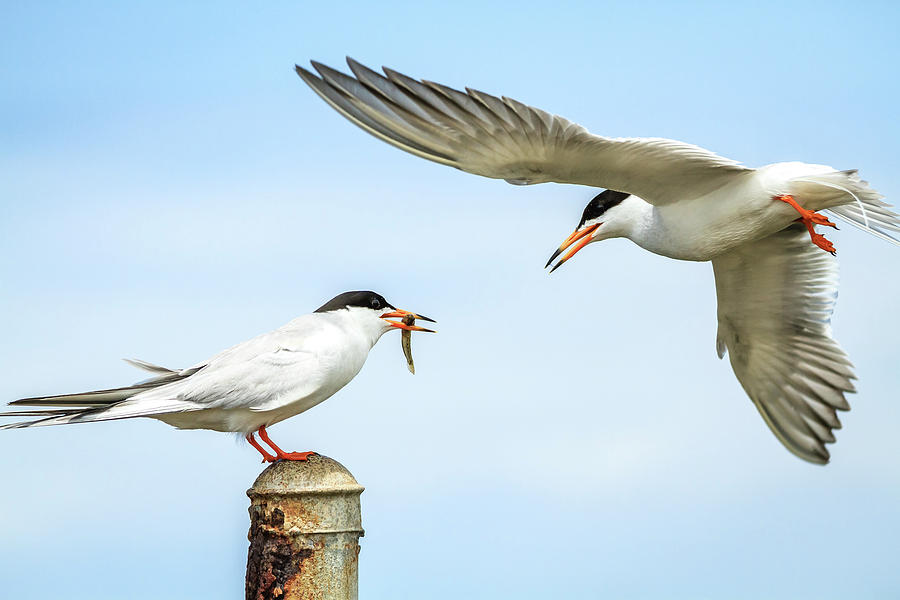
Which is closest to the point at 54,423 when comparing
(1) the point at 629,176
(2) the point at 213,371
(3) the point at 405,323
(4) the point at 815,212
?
(2) the point at 213,371

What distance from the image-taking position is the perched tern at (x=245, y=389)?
5969mm

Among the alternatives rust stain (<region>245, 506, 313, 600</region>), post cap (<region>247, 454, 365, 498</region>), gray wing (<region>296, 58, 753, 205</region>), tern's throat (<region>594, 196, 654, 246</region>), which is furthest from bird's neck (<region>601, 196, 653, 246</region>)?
rust stain (<region>245, 506, 313, 600</region>)

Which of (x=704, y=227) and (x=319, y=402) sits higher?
(x=704, y=227)

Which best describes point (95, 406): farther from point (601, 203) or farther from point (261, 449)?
point (601, 203)

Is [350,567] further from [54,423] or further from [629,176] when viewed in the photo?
[629,176]

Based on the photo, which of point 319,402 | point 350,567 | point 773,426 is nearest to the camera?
point 350,567

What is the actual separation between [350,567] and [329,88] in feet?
8.34

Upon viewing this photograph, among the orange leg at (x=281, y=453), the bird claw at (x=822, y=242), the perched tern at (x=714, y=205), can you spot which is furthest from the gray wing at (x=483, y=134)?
the orange leg at (x=281, y=453)

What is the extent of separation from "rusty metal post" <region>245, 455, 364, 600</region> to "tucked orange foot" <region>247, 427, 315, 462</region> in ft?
0.36

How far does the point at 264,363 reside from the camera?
6121 mm

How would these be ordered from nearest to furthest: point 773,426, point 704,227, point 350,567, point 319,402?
point 350,567, point 319,402, point 704,227, point 773,426

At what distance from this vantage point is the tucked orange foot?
19.7ft

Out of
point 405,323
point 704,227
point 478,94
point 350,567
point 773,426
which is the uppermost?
point 478,94

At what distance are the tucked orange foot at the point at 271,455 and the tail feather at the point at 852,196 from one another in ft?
10.9
